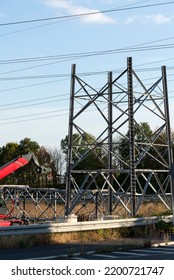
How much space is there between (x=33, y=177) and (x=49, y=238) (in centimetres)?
6996

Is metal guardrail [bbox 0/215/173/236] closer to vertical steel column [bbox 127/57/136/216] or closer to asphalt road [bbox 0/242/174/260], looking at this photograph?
asphalt road [bbox 0/242/174/260]

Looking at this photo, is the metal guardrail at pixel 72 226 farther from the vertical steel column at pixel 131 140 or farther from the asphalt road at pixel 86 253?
the vertical steel column at pixel 131 140

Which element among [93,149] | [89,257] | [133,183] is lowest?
[89,257]

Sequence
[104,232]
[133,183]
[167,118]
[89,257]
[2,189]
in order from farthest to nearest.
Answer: [2,189] < [167,118] < [133,183] < [104,232] < [89,257]

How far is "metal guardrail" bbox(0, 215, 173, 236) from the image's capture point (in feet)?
→ 57.7

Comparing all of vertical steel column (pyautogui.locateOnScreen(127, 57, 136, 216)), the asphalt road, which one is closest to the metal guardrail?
the asphalt road

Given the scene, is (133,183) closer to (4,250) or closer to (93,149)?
(93,149)

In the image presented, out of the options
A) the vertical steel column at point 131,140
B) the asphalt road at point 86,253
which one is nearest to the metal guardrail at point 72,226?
the asphalt road at point 86,253

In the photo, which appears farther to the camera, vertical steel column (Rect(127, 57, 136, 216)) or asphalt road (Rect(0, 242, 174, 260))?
vertical steel column (Rect(127, 57, 136, 216))

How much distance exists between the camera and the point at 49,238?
18.4m

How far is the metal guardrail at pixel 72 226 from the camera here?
17.6 m

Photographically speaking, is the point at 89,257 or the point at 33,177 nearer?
the point at 89,257

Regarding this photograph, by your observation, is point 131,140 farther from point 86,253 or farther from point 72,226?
point 86,253

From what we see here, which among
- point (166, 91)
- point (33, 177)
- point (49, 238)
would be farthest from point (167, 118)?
point (33, 177)
